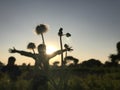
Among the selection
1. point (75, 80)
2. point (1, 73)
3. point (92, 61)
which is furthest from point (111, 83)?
point (92, 61)

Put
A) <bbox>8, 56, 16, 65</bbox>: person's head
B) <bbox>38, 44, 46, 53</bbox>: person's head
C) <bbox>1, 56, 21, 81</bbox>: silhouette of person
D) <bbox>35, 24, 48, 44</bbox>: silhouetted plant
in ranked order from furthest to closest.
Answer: <bbox>35, 24, 48, 44</bbox>: silhouetted plant → <bbox>8, 56, 16, 65</bbox>: person's head → <bbox>1, 56, 21, 81</bbox>: silhouette of person → <bbox>38, 44, 46, 53</bbox>: person's head

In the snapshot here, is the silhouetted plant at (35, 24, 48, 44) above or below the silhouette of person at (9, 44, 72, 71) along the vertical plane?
above

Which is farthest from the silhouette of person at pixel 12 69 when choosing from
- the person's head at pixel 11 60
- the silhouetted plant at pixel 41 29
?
the silhouetted plant at pixel 41 29

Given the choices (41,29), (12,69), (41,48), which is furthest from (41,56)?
(41,29)

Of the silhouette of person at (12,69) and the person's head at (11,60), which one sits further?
the person's head at (11,60)

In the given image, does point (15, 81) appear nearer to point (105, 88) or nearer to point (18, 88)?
point (18, 88)

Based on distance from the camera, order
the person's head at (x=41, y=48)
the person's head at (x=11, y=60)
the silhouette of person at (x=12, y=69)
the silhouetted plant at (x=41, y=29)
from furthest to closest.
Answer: the silhouetted plant at (x=41, y=29) → the person's head at (x=11, y=60) → the silhouette of person at (x=12, y=69) → the person's head at (x=41, y=48)

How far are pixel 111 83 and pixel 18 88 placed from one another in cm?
311

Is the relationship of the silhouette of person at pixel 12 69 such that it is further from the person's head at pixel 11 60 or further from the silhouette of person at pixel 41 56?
the silhouette of person at pixel 41 56

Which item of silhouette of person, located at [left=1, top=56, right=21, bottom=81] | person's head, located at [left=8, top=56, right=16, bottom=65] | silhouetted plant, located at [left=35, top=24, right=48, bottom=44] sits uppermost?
silhouetted plant, located at [left=35, top=24, right=48, bottom=44]

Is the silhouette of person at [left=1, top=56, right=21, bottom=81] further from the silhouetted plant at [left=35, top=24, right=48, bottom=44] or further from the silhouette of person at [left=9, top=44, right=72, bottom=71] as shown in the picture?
the silhouetted plant at [left=35, top=24, right=48, bottom=44]

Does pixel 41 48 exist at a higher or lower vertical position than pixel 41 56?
higher

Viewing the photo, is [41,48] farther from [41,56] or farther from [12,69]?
[12,69]

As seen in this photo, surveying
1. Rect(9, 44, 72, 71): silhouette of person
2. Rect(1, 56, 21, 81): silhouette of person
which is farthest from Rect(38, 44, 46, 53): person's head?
Rect(1, 56, 21, 81): silhouette of person
